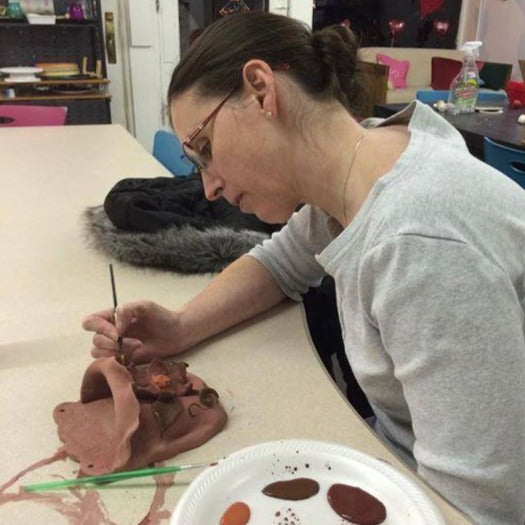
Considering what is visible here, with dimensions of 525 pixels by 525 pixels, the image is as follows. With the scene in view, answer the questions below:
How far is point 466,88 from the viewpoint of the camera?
10.2 feet

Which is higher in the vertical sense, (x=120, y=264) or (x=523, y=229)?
(x=523, y=229)

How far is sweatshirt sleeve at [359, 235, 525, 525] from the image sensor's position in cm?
68

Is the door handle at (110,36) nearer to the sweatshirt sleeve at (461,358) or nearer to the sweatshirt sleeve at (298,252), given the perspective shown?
the sweatshirt sleeve at (298,252)

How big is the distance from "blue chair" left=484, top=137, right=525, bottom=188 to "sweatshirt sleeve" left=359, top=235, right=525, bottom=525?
1.56m

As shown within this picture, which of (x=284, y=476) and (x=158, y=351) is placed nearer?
(x=284, y=476)

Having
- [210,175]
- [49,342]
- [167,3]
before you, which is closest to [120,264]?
[49,342]

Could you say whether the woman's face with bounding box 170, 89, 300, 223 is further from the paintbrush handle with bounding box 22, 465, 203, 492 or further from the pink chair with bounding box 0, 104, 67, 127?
the pink chair with bounding box 0, 104, 67, 127

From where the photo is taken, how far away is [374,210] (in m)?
0.76

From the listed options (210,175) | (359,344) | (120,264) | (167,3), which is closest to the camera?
(359,344)

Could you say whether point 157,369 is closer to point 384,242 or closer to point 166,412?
point 166,412

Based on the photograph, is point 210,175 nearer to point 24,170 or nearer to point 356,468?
point 356,468

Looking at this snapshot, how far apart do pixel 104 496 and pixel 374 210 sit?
499 millimetres

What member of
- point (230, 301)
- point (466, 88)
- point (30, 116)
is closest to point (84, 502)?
point (230, 301)

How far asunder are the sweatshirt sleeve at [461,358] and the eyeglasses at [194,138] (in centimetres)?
35
